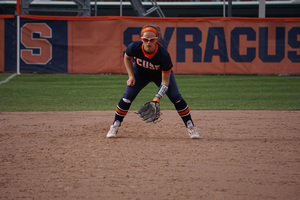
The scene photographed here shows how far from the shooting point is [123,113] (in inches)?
279

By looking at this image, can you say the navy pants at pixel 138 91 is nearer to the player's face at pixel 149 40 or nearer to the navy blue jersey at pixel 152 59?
the navy blue jersey at pixel 152 59

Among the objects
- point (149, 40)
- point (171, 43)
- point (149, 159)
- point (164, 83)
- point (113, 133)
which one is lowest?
point (113, 133)

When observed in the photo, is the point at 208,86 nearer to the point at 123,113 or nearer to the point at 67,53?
the point at 67,53

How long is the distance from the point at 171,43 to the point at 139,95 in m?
5.72

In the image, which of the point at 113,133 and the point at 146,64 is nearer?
the point at 146,64

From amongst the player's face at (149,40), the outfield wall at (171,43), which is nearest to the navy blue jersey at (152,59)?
the player's face at (149,40)

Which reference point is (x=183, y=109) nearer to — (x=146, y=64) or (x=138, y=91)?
(x=138, y=91)

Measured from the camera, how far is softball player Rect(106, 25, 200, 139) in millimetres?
6555

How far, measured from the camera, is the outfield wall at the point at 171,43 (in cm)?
1780

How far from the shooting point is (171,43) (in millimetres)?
17953

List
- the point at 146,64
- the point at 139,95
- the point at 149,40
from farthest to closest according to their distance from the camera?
1. the point at 139,95
2. the point at 146,64
3. the point at 149,40

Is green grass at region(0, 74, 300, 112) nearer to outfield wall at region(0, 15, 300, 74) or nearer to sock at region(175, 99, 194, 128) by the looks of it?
outfield wall at region(0, 15, 300, 74)

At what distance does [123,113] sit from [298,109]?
4891 millimetres

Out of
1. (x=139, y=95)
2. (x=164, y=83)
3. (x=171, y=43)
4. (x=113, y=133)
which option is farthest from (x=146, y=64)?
(x=171, y=43)
